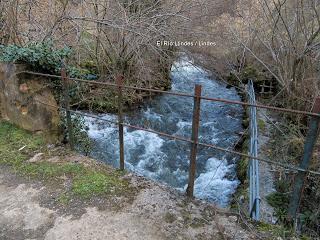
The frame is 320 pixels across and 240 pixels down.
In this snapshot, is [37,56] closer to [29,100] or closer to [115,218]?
[29,100]

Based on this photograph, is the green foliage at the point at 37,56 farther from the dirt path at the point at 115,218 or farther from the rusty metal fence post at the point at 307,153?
the rusty metal fence post at the point at 307,153

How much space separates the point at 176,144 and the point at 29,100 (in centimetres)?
397

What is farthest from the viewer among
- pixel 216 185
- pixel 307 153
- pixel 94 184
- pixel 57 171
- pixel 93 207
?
pixel 216 185

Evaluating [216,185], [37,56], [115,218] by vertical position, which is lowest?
[216,185]

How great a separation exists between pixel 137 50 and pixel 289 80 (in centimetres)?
398

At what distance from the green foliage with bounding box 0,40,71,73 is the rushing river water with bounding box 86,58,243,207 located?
2.54 metres

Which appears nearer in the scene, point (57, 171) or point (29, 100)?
point (57, 171)

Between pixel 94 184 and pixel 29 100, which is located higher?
pixel 29 100

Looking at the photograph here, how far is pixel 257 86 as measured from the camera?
1056 cm

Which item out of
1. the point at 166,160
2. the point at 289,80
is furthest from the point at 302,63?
the point at 166,160

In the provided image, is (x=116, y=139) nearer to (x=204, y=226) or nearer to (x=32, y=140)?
(x=32, y=140)

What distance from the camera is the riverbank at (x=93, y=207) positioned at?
2771 millimetres

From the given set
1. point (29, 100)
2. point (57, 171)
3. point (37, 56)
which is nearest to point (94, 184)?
point (57, 171)

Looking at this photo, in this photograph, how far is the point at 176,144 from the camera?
7.50m
